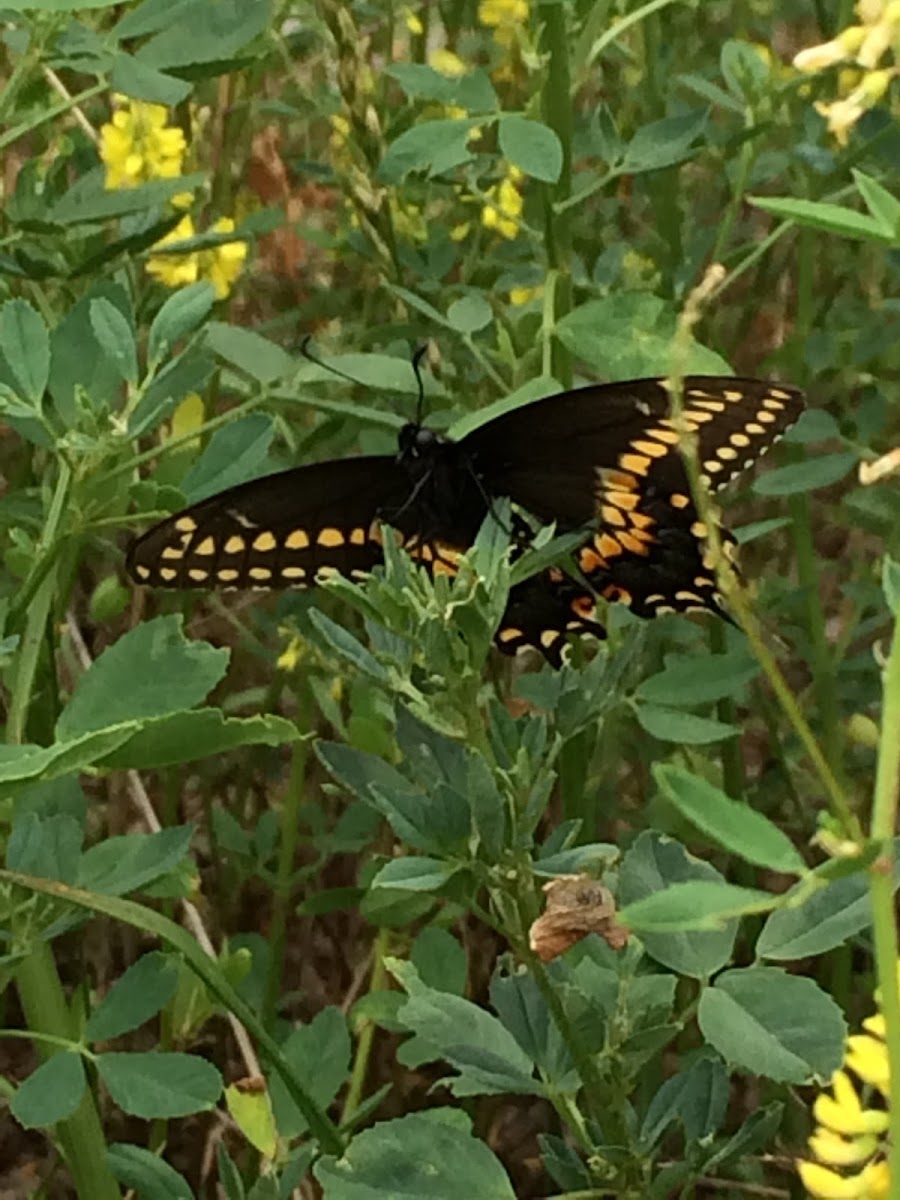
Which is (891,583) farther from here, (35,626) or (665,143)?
(665,143)

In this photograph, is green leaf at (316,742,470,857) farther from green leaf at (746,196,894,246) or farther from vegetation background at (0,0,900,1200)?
green leaf at (746,196,894,246)

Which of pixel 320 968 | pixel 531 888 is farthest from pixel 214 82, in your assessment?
pixel 531 888

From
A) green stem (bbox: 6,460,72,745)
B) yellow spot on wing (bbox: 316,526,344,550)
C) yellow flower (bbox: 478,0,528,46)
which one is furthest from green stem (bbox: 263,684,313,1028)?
yellow flower (bbox: 478,0,528,46)

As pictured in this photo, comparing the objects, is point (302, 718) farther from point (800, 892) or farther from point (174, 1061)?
→ point (800, 892)

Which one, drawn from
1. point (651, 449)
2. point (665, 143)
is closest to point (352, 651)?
point (651, 449)

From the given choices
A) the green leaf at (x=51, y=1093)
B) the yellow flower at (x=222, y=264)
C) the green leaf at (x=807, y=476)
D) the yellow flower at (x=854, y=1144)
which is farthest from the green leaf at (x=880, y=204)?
the yellow flower at (x=222, y=264)

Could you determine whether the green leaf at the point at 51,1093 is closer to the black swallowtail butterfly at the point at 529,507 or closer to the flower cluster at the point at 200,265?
the black swallowtail butterfly at the point at 529,507

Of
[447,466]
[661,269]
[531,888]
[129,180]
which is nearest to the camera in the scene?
[531,888]
